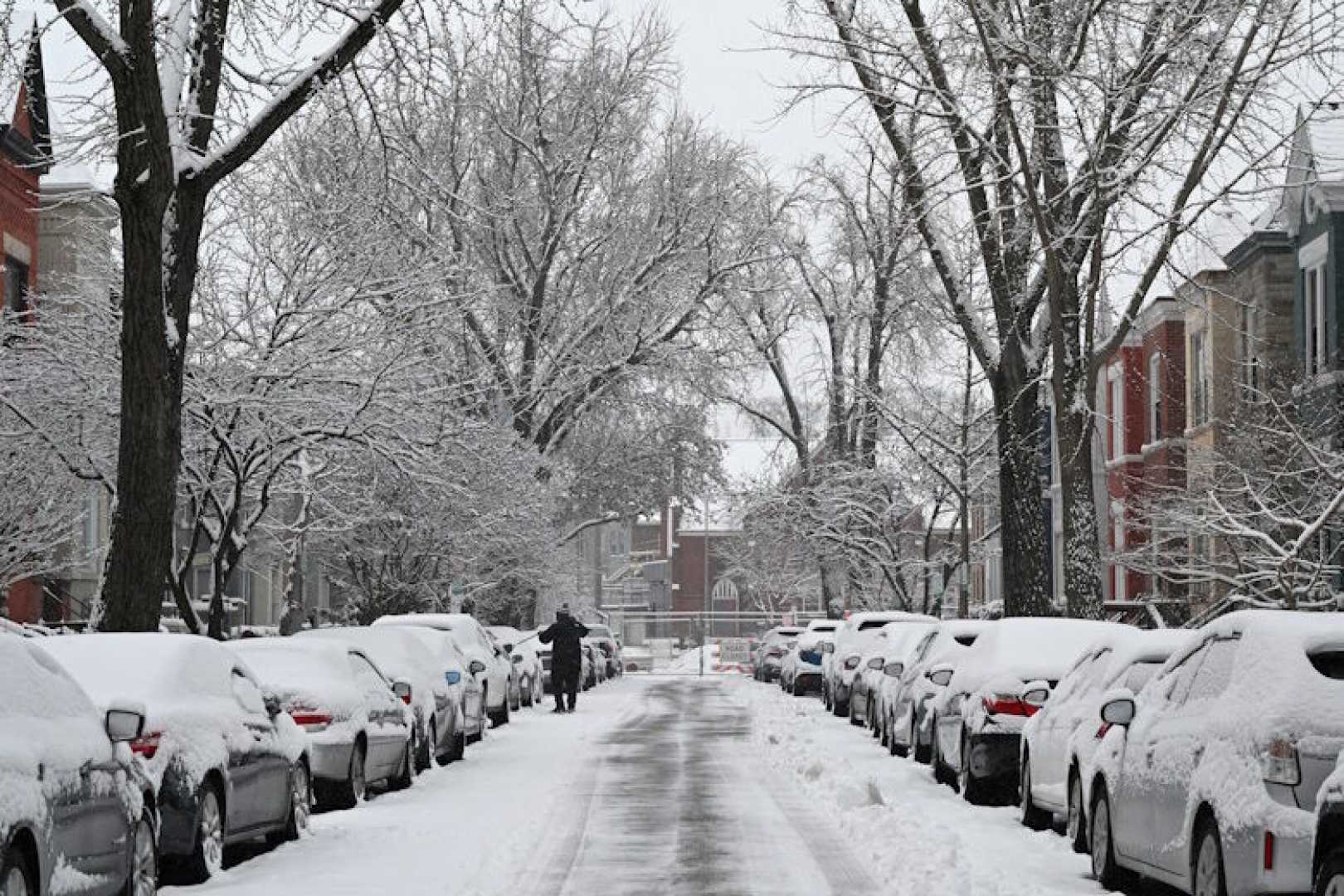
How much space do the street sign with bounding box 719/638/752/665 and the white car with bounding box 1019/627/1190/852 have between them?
55712 millimetres

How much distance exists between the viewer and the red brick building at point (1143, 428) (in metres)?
44.5

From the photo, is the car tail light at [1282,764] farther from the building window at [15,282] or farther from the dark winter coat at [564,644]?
the building window at [15,282]

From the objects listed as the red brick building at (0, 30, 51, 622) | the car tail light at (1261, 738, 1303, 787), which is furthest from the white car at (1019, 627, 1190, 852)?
the red brick building at (0, 30, 51, 622)

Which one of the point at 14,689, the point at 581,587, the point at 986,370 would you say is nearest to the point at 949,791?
the point at 986,370

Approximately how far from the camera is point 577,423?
2050 inches

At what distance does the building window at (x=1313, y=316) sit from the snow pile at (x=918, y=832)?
13.5 metres

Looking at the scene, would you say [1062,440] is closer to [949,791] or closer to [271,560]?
[949,791]

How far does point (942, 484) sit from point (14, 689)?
44.8 metres

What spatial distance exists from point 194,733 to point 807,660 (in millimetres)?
31867

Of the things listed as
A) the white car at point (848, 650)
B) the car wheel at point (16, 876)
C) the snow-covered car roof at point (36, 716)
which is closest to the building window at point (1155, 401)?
the white car at point (848, 650)

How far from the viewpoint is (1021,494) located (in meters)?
28.2

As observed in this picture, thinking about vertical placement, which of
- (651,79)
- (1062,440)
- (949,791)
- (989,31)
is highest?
(651,79)

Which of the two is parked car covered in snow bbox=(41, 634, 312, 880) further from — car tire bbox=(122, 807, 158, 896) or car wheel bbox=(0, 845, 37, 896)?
car wheel bbox=(0, 845, 37, 896)

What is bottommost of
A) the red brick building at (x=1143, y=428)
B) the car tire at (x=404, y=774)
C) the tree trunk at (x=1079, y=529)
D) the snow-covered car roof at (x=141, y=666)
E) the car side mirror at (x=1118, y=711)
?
the car tire at (x=404, y=774)
